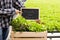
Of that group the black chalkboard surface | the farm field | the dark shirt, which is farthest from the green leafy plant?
the farm field

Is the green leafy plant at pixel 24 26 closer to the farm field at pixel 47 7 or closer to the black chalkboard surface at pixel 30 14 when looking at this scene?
the black chalkboard surface at pixel 30 14

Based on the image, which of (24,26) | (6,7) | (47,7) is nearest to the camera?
(6,7)

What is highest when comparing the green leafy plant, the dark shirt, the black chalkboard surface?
the dark shirt

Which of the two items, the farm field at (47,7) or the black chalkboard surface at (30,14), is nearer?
the black chalkboard surface at (30,14)

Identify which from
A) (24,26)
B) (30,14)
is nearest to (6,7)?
(24,26)

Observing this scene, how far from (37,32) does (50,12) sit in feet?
5.00

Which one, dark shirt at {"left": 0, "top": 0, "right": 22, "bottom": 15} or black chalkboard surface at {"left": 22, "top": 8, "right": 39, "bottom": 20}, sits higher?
dark shirt at {"left": 0, "top": 0, "right": 22, "bottom": 15}

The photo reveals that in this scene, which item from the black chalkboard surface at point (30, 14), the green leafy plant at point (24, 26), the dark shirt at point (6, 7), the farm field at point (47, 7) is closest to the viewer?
the dark shirt at point (6, 7)

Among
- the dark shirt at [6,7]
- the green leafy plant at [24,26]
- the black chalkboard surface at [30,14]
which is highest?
the dark shirt at [6,7]

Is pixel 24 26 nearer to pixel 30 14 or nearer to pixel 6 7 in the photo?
pixel 6 7

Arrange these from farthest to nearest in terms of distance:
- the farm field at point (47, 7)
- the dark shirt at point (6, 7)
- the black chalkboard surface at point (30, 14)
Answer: the farm field at point (47, 7) → the black chalkboard surface at point (30, 14) → the dark shirt at point (6, 7)

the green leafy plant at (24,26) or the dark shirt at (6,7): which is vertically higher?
the dark shirt at (6,7)

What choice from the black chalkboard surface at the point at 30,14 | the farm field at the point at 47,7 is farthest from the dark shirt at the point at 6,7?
the farm field at the point at 47,7

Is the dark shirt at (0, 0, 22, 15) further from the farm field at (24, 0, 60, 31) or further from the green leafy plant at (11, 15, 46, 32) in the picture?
the farm field at (24, 0, 60, 31)
